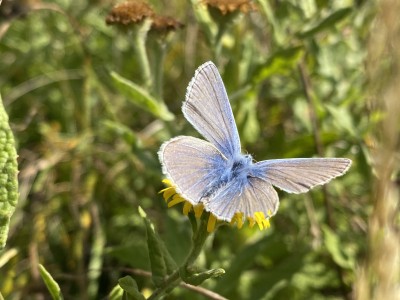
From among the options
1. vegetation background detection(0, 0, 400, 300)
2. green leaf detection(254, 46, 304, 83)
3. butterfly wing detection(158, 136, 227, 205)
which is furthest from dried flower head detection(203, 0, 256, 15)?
butterfly wing detection(158, 136, 227, 205)

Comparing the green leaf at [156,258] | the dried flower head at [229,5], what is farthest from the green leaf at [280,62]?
the green leaf at [156,258]

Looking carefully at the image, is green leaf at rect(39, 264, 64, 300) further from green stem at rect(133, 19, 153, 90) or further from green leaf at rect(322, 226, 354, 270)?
green leaf at rect(322, 226, 354, 270)

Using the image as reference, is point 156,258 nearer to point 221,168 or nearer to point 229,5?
point 221,168

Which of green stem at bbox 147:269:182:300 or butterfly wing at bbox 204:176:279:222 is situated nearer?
butterfly wing at bbox 204:176:279:222

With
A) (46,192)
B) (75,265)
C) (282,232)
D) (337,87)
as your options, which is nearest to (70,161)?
(46,192)

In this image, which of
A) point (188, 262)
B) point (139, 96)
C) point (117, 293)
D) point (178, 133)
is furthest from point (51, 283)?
point (178, 133)

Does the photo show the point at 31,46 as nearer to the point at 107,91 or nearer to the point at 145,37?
the point at 107,91

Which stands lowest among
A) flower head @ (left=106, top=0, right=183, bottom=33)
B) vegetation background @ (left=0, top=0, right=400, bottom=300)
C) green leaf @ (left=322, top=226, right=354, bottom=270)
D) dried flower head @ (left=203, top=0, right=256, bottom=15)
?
green leaf @ (left=322, top=226, right=354, bottom=270)
